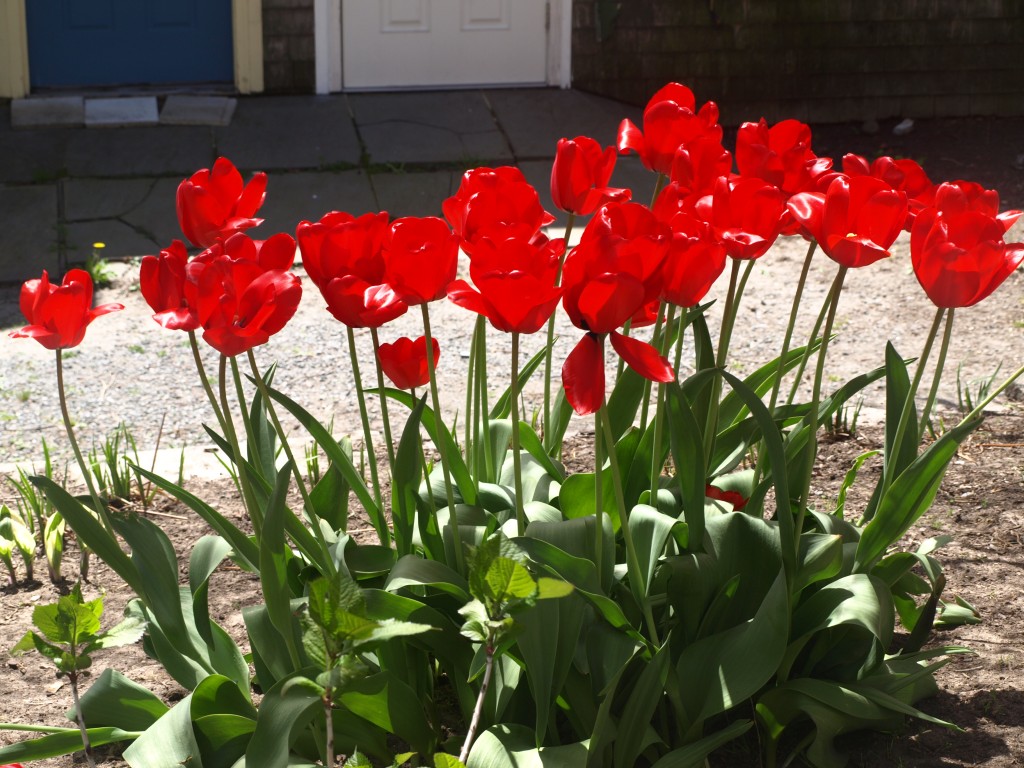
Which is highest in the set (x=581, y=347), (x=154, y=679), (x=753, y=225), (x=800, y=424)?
(x=753, y=225)

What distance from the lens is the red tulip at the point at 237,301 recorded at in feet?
4.43

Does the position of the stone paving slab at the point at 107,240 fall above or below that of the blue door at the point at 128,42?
below

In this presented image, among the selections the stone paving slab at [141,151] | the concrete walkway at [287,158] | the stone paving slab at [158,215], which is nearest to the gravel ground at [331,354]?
the stone paving slab at [158,215]

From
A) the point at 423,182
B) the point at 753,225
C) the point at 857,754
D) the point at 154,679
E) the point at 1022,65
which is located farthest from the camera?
the point at 1022,65

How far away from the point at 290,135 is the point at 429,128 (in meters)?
0.77

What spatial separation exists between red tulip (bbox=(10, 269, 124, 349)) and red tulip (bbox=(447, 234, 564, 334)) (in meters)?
0.46

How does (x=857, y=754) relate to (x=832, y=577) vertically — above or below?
below

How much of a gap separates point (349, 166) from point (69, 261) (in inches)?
63.8

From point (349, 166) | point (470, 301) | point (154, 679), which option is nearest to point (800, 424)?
point (470, 301)

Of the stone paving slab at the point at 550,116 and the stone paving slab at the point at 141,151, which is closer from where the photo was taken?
the stone paving slab at the point at 141,151

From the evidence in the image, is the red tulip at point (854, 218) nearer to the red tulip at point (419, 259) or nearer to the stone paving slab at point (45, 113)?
the red tulip at point (419, 259)

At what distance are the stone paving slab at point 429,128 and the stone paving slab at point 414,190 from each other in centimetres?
18

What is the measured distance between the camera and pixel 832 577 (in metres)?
1.71

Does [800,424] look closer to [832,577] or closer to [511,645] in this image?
[832,577]
